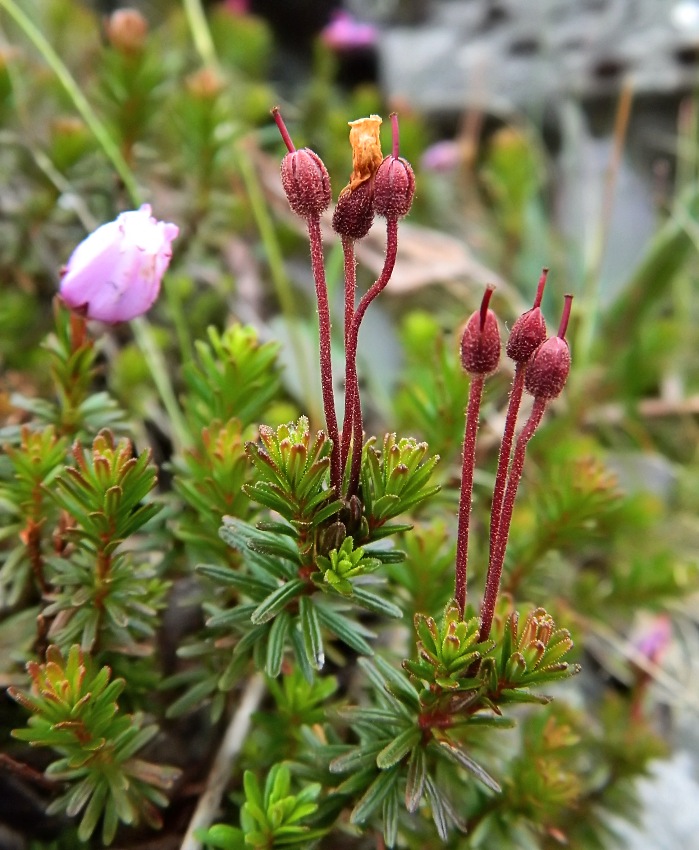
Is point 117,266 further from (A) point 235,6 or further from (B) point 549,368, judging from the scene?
(A) point 235,6

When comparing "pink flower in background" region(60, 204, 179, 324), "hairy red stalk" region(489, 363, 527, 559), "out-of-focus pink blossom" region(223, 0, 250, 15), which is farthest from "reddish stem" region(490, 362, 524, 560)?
"out-of-focus pink blossom" region(223, 0, 250, 15)

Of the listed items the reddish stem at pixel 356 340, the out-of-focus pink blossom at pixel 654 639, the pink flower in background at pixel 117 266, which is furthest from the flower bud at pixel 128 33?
the out-of-focus pink blossom at pixel 654 639

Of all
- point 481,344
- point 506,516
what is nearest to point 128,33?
point 481,344

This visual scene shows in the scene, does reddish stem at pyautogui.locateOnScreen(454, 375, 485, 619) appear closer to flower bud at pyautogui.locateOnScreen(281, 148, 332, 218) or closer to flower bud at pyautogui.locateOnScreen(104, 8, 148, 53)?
flower bud at pyautogui.locateOnScreen(281, 148, 332, 218)

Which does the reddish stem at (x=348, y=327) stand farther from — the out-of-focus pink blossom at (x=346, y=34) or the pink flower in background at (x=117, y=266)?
the out-of-focus pink blossom at (x=346, y=34)

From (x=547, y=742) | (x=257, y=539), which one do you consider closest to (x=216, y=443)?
(x=257, y=539)

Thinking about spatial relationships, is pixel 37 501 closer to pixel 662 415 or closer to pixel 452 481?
pixel 452 481
